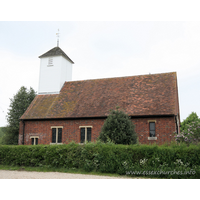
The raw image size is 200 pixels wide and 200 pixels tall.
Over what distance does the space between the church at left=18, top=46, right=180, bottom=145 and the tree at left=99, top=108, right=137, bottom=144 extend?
12.0ft

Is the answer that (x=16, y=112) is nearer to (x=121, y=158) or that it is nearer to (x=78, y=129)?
(x=78, y=129)

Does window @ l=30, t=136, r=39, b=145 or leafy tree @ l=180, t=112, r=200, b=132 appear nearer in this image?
window @ l=30, t=136, r=39, b=145

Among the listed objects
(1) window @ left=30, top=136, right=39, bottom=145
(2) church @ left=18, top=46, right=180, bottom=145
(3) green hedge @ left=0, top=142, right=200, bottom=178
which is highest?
(2) church @ left=18, top=46, right=180, bottom=145

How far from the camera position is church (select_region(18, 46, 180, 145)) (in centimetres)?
1992

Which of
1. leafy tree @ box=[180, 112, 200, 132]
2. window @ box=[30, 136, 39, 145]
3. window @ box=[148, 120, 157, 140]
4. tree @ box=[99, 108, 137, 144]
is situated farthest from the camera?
leafy tree @ box=[180, 112, 200, 132]

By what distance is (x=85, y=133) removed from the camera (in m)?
22.0

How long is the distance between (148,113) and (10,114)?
91.2 ft

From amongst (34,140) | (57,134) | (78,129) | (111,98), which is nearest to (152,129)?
(111,98)

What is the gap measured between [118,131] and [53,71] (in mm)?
16631

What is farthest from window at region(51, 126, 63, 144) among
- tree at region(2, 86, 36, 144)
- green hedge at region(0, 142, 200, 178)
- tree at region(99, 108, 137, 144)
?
tree at region(2, 86, 36, 144)

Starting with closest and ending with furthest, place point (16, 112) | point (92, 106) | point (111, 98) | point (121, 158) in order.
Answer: point (121, 158)
point (92, 106)
point (111, 98)
point (16, 112)

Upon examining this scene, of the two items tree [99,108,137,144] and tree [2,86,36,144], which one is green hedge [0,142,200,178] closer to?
tree [99,108,137,144]

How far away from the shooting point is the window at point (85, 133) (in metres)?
22.0

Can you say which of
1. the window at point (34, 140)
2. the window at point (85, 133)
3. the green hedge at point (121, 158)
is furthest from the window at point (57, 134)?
the green hedge at point (121, 158)
